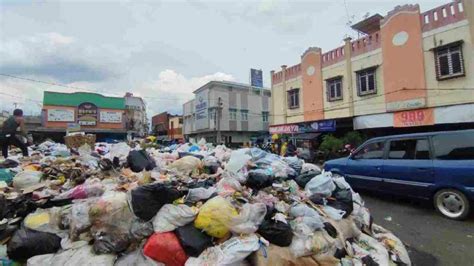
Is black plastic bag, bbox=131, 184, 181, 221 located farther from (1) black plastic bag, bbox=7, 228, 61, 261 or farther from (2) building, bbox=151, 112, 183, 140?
(2) building, bbox=151, 112, 183, 140

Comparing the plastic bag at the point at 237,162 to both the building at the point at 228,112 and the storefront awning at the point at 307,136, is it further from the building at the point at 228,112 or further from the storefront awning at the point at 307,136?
the building at the point at 228,112

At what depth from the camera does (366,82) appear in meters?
14.1

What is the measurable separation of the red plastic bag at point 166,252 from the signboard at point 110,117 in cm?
3214

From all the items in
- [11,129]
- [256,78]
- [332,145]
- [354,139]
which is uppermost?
[256,78]

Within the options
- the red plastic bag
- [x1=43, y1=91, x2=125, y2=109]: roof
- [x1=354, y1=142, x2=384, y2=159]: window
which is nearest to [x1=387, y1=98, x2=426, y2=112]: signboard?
[x1=354, y1=142, x2=384, y2=159]: window

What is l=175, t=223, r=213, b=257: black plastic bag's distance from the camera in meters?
2.66

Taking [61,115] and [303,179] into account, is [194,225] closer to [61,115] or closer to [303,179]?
[303,179]

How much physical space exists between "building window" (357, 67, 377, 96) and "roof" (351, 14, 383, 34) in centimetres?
394

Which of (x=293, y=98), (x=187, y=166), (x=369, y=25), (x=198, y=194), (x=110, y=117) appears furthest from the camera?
(x=110, y=117)

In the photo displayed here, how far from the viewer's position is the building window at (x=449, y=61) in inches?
423

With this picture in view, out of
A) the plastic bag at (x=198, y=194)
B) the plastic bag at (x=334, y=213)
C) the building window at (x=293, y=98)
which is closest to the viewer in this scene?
the plastic bag at (x=198, y=194)

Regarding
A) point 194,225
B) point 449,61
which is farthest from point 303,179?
point 449,61

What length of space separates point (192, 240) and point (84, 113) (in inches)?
1279

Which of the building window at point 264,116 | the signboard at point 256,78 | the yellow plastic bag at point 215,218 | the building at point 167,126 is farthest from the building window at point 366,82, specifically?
the building at point 167,126
